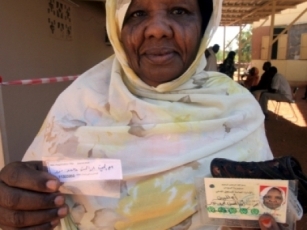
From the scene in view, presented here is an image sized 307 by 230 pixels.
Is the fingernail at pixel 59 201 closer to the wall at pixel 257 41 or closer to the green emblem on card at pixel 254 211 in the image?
the green emblem on card at pixel 254 211

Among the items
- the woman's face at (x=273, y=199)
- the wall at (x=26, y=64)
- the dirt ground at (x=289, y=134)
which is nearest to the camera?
the woman's face at (x=273, y=199)

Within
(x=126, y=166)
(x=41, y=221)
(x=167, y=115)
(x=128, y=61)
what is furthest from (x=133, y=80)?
(x=41, y=221)

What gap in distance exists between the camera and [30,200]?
3.34 feet

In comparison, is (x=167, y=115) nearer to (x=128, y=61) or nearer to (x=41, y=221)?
(x=128, y=61)

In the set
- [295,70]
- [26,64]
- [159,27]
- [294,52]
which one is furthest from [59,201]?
[294,52]

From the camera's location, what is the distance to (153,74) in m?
1.21

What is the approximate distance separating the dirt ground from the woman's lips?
2974 millimetres

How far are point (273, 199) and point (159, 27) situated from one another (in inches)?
26.8

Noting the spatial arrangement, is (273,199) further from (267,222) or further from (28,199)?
(28,199)

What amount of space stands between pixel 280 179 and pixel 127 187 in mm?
515

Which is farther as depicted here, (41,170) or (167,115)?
(167,115)

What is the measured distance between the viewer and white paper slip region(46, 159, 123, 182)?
997 mm

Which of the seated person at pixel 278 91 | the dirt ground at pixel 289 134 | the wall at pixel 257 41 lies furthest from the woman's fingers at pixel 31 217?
the wall at pixel 257 41

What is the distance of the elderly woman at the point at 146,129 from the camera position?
1.08m
